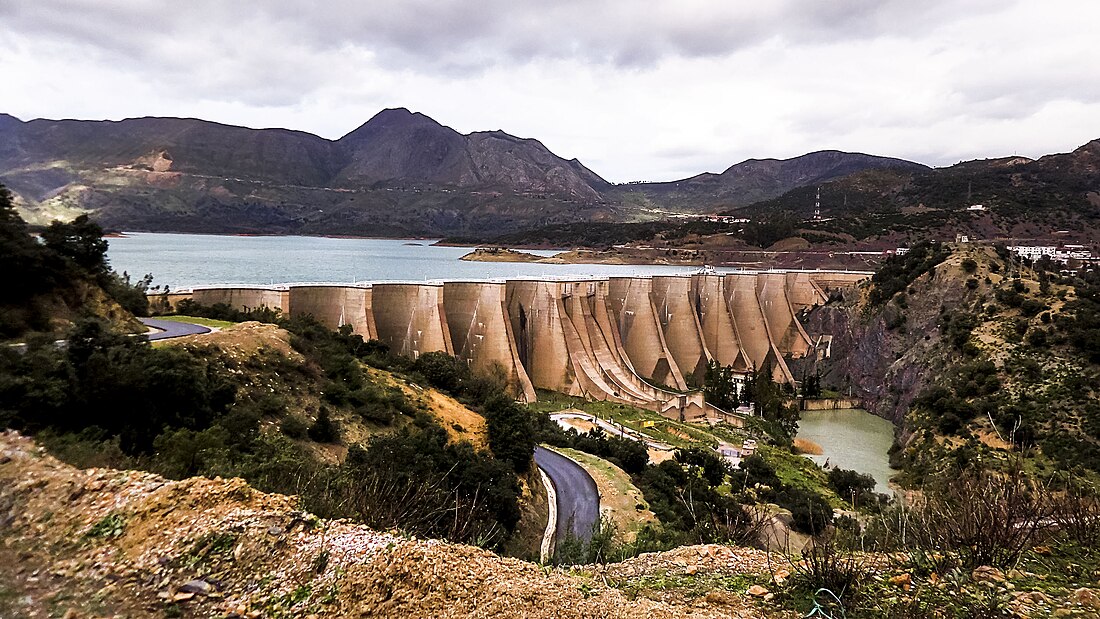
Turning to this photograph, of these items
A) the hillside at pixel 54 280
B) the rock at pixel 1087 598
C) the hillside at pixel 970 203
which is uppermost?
the hillside at pixel 970 203

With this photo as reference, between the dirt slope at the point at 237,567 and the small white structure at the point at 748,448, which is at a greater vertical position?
the dirt slope at the point at 237,567

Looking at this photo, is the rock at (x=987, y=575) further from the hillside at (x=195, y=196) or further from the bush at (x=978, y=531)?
the hillside at (x=195, y=196)

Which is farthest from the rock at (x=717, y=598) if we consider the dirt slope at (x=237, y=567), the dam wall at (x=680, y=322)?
the dam wall at (x=680, y=322)

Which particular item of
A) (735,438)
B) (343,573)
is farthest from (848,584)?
(735,438)

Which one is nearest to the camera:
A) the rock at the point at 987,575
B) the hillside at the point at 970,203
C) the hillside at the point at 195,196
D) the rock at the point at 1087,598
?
the rock at the point at 1087,598

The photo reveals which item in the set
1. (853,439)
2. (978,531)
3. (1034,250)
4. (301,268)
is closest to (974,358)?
(853,439)

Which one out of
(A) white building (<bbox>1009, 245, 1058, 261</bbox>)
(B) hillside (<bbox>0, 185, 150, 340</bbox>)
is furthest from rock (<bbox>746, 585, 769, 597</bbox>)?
(A) white building (<bbox>1009, 245, 1058, 261</bbox>)

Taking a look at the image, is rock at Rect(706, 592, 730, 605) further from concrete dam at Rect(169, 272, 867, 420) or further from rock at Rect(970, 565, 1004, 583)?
concrete dam at Rect(169, 272, 867, 420)
